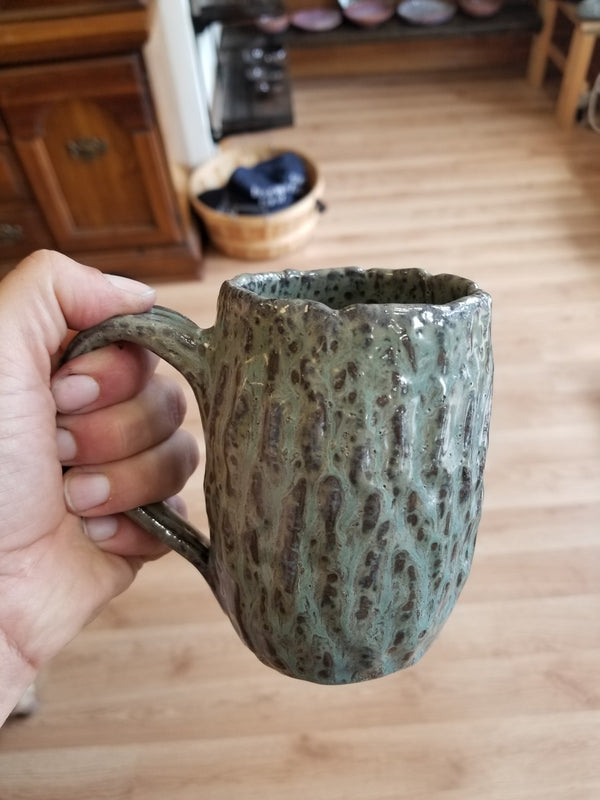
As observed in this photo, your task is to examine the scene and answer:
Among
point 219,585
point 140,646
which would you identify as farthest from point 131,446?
point 140,646

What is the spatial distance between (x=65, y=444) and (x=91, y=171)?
3.76ft

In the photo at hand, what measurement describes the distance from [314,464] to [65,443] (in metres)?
0.27

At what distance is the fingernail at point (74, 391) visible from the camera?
50cm

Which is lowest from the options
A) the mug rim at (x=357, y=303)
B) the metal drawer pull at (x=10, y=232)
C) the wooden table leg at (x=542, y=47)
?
the wooden table leg at (x=542, y=47)

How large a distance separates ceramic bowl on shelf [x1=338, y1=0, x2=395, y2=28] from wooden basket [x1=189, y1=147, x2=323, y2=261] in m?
1.02

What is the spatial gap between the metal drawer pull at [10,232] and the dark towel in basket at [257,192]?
0.46 metres

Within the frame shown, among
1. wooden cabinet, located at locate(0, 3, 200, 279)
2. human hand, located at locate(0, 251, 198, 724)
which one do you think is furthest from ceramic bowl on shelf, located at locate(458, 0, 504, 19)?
human hand, located at locate(0, 251, 198, 724)

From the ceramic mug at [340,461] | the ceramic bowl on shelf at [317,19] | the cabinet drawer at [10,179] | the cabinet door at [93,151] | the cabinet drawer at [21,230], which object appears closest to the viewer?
the ceramic mug at [340,461]

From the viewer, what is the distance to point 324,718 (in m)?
0.88

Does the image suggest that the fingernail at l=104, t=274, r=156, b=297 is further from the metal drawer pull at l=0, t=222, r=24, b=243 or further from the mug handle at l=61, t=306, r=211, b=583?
the metal drawer pull at l=0, t=222, r=24, b=243

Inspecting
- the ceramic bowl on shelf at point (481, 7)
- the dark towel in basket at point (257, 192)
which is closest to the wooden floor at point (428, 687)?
the dark towel in basket at point (257, 192)

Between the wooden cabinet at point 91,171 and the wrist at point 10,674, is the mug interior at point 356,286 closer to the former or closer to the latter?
the wrist at point 10,674

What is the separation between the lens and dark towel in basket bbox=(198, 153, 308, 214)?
5.63 feet

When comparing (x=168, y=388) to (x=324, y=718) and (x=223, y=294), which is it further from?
(x=324, y=718)
